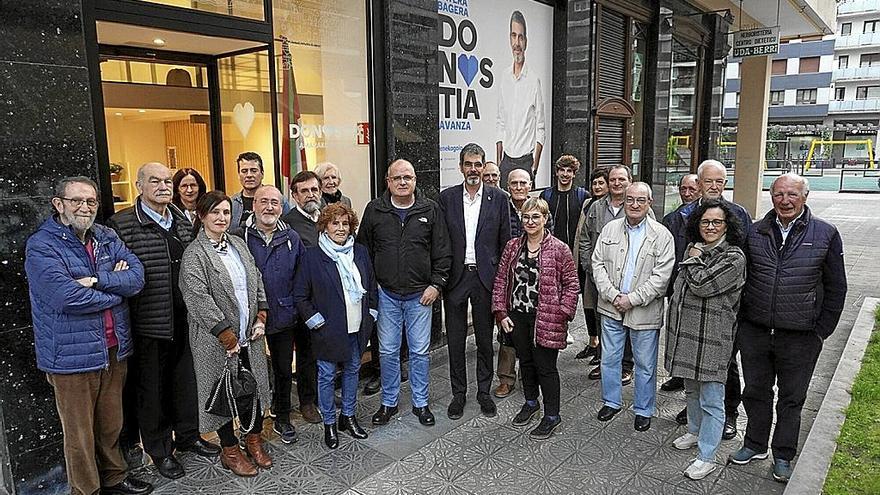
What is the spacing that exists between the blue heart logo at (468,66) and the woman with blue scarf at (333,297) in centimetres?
338

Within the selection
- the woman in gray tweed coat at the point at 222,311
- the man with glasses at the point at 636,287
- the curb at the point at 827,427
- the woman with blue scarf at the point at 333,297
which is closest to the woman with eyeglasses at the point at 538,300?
the man with glasses at the point at 636,287

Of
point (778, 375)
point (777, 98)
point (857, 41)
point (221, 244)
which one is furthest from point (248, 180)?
point (857, 41)

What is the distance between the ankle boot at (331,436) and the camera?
4.43 m

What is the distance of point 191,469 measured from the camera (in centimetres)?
414

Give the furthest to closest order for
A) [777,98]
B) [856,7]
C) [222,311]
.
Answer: [777,98] → [856,7] → [222,311]

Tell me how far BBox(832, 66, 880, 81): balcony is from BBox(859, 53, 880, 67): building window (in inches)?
26.4

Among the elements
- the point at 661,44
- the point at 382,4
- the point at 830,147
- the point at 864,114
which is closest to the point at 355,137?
the point at 382,4

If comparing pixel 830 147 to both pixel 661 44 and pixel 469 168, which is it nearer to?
pixel 661 44

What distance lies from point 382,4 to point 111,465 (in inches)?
177

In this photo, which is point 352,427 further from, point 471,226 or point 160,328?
point 471,226

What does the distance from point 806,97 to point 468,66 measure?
60125mm

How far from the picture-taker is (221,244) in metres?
3.93

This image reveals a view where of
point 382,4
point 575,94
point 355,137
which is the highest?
point 382,4

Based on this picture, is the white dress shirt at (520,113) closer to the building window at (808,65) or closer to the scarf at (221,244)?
the scarf at (221,244)
